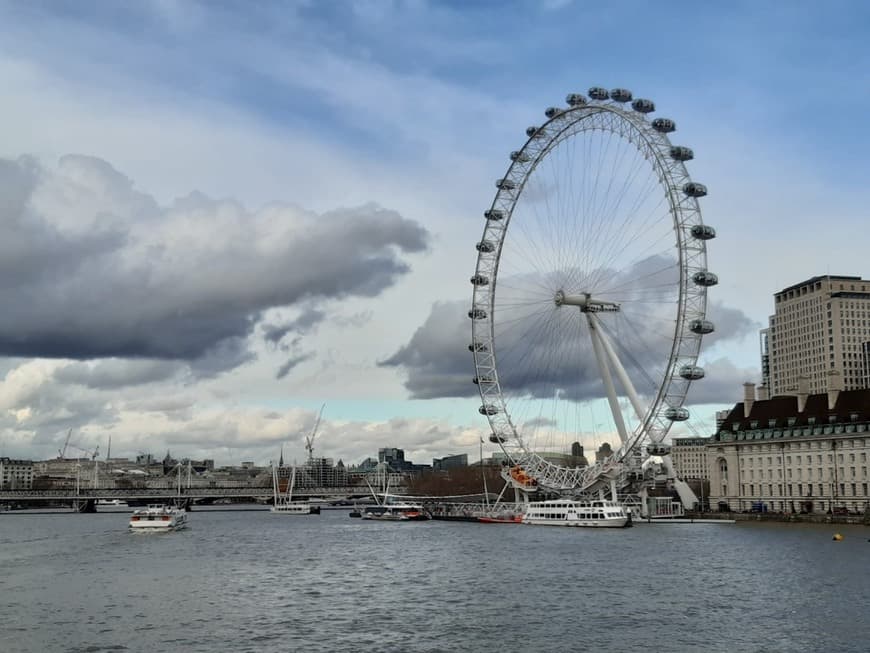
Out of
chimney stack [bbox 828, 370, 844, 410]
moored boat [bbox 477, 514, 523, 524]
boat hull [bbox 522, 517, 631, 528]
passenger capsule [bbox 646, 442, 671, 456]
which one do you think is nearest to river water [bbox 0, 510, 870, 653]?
passenger capsule [bbox 646, 442, 671, 456]

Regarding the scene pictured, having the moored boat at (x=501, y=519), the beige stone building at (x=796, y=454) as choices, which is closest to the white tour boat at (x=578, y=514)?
the moored boat at (x=501, y=519)

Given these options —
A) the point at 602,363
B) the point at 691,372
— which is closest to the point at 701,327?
the point at 691,372

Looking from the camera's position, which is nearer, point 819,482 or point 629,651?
point 629,651

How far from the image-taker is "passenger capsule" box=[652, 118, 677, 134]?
82.9m

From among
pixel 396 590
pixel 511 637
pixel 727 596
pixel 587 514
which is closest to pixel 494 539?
pixel 587 514

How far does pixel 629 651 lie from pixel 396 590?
64.5 ft

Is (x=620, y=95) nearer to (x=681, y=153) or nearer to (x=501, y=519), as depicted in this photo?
(x=681, y=153)

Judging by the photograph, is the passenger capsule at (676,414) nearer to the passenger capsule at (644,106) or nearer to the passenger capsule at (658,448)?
the passenger capsule at (658,448)

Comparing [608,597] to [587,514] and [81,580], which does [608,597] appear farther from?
[587,514]

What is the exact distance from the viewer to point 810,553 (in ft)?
217

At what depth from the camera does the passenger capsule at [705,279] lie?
8275 centimetres

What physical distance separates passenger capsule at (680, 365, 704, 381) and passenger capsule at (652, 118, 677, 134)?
1916 centimetres

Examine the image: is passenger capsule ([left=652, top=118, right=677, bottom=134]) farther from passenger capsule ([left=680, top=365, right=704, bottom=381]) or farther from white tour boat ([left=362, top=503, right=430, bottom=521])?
white tour boat ([left=362, top=503, right=430, bottom=521])

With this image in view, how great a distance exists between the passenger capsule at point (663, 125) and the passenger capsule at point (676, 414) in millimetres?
22642
